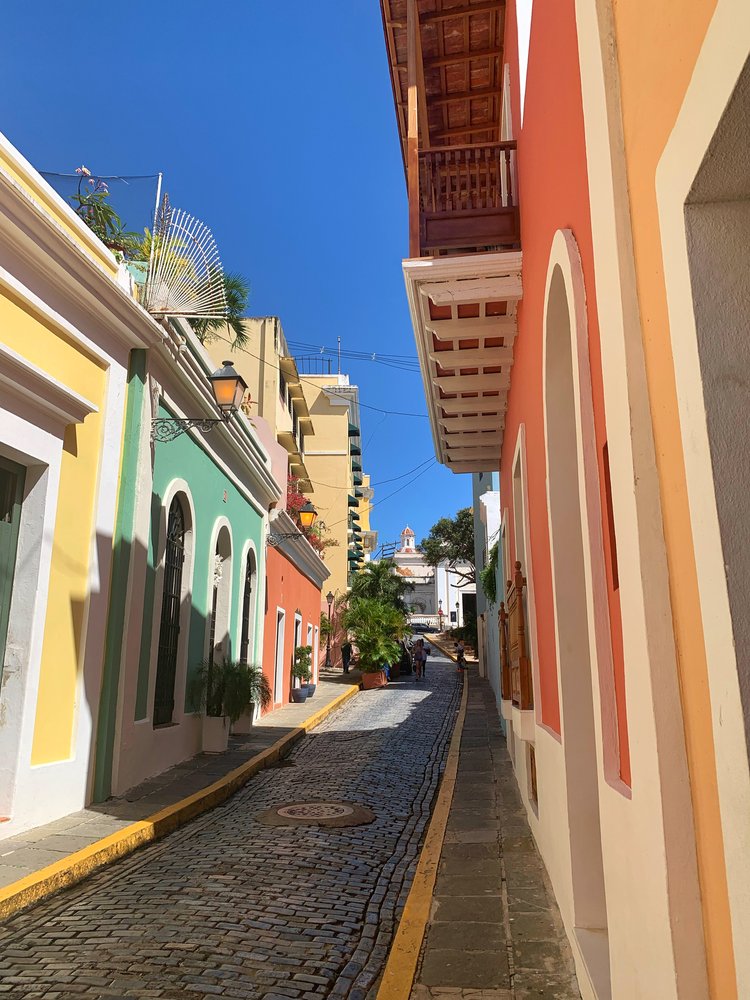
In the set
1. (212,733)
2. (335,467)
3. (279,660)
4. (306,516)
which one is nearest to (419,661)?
(306,516)

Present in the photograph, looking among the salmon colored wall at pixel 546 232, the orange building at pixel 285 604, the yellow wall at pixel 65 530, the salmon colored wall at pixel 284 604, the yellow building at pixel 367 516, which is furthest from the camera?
the yellow building at pixel 367 516

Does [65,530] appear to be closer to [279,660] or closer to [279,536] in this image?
[279,536]

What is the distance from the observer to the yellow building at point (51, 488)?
5.88 meters

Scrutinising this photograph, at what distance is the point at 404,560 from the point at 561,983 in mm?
83016

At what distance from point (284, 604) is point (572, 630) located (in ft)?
46.5

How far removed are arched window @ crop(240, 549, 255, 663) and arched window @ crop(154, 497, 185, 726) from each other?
157 inches

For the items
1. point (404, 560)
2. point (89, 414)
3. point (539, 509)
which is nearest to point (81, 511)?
point (89, 414)

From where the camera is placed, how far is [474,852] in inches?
226

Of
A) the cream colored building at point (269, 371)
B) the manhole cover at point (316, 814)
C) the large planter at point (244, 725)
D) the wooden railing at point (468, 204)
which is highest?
the cream colored building at point (269, 371)

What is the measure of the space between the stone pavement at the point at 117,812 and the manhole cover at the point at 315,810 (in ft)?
3.59

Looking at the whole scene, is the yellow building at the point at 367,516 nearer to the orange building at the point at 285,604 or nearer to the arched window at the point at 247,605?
the orange building at the point at 285,604

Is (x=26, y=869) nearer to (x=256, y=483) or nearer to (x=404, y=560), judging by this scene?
(x=256, y=483)

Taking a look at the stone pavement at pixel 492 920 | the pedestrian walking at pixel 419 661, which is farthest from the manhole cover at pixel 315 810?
the pedestrian walking at pixel 419 661

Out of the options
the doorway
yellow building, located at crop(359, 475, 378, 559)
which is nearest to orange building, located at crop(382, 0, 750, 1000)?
the doorway
